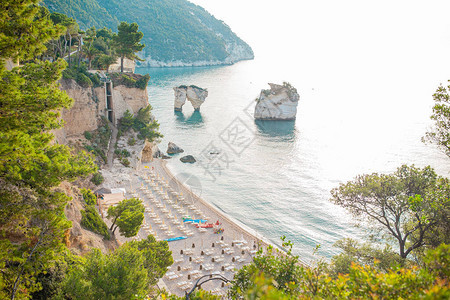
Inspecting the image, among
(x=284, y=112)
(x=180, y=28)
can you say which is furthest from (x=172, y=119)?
(x=180, y=28)

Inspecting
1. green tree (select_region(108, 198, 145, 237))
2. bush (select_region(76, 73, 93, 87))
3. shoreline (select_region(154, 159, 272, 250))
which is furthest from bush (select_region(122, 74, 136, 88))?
green tree (select_region(108, 198, 145, 237))

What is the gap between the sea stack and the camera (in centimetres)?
7306

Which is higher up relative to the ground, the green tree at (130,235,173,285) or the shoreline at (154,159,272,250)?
the green tree at (130,235,173,285)

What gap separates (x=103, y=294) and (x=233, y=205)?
2839 centimetres

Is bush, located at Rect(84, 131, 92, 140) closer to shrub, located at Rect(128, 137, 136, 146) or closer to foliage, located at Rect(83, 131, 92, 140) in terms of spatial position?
foliage, located at Rect(83, 131, 92, 140)

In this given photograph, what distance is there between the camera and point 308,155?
54750 millimetres

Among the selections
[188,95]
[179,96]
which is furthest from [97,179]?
[188,95]

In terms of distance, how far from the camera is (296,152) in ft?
185

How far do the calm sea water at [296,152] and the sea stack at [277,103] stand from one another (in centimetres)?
239

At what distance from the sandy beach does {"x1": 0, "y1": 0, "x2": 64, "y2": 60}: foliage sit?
548 inches

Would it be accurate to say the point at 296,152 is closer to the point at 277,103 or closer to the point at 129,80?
the point at 277,103

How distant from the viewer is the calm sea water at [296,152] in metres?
35.2

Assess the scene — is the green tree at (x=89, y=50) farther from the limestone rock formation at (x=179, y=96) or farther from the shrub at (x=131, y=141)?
the limestone rock formation at (x=179, y=96)

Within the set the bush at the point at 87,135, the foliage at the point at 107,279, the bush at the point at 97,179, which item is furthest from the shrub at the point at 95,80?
the foliage at the point at 107,279
